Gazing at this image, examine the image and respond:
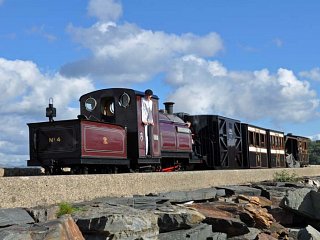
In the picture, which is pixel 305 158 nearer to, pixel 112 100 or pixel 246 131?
pixel 246 131

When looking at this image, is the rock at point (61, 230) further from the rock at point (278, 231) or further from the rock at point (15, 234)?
the rock at point (278, 231)

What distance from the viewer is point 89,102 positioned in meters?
16.7

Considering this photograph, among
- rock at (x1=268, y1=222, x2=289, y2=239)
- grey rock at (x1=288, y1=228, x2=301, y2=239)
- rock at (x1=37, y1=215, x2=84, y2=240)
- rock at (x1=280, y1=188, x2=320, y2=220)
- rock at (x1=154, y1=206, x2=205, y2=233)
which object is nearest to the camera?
rock at (x1=37, y1=215, x2=84, y2=240)

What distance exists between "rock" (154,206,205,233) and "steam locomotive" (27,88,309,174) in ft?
16.5

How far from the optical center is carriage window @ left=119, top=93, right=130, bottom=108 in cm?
1570

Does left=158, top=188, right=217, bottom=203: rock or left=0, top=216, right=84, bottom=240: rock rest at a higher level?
left=0, top=216, right=84, bottom=240: rock

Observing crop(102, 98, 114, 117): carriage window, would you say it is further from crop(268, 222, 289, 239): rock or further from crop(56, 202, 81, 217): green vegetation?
crop(56, 202, 81, 217): green vegetation

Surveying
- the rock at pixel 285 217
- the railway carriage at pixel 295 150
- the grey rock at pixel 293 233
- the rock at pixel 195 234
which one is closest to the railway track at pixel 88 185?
the rock at pixel 195 234

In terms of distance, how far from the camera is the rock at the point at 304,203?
12.9 m

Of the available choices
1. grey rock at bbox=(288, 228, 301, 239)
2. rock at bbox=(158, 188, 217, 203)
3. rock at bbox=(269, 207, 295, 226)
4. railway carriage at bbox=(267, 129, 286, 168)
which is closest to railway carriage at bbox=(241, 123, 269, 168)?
railway carriage at bbox=(267, 129, 286, 168)

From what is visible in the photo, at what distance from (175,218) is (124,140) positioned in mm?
6911

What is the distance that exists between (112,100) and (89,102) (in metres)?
0.84

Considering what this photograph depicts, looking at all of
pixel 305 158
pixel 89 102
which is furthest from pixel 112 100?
pixel 305 158

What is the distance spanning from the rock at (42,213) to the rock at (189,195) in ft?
12.2
